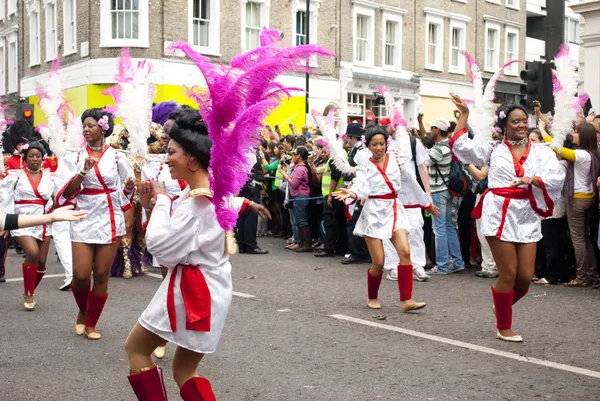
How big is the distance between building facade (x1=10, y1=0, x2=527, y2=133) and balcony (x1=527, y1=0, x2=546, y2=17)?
4.18 ft

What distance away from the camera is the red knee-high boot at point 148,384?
4129 mm

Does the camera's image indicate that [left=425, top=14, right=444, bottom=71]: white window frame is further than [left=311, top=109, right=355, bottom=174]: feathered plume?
Yes

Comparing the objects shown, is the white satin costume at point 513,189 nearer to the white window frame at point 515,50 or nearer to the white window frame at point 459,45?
the white window frame at point 459,45

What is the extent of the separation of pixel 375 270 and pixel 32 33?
28.0 m

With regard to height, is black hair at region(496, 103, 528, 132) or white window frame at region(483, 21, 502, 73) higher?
white window frame at region(483, 21, 502, 73)


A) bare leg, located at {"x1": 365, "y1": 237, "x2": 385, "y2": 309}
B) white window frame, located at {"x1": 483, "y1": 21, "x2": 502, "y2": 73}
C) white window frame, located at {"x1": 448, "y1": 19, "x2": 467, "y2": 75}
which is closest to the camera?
bare leg, located at {"x1": 365, "y1": 237, "x2": 385, "y2": 309}

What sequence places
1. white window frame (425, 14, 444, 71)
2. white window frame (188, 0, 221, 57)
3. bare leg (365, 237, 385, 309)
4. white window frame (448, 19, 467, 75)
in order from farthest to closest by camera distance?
white window frame (448, 19, 467, 75), white window frame (425, 14, 444, 71), white window frame (188, 0, 221, 57), bare leg (365, 237, 385, 309)

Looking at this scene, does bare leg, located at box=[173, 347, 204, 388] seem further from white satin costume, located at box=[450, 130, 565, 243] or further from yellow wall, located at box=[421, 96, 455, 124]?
yellow wall, located at box=[421, 96, 455, 124]

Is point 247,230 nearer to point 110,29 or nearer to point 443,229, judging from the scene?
point 443,229

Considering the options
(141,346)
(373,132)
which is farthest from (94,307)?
(373,132)

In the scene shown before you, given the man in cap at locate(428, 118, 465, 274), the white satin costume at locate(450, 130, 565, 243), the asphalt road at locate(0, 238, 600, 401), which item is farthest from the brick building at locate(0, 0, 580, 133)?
the white satin costume at locate(450, 130, 565, 243)

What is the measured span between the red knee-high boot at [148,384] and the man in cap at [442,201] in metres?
7.76

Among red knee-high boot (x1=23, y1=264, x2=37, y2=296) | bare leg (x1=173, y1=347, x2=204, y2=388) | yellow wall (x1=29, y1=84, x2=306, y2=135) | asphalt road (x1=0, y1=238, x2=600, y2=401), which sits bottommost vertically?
asphalt road (x1=0, y1=238, x2=600, y2=401)

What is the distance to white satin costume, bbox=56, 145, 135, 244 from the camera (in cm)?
704
